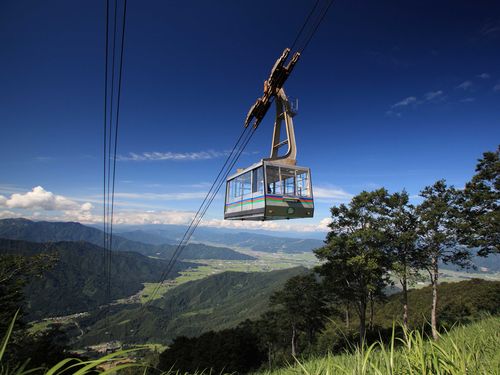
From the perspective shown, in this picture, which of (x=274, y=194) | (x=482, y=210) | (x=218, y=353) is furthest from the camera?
(x=218, y=353)

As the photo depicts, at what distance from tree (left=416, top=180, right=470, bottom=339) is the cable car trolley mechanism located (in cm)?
1525

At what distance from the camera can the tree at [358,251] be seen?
19.7m

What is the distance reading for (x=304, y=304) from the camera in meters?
37.2

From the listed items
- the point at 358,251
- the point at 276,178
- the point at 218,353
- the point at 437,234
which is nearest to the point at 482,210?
the point at 437,234

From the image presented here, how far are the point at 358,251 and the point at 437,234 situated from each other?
6758mm

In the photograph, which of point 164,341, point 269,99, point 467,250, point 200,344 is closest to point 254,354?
point 200,344

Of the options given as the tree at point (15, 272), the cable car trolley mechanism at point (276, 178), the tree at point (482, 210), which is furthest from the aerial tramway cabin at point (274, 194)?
the tree at point (15, 272)

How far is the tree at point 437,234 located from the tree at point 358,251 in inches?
132

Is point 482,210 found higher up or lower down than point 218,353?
higher up

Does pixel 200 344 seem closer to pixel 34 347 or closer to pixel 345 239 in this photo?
pixel 34 347

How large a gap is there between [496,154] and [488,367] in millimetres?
23234

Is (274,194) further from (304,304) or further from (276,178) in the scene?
(304,304)

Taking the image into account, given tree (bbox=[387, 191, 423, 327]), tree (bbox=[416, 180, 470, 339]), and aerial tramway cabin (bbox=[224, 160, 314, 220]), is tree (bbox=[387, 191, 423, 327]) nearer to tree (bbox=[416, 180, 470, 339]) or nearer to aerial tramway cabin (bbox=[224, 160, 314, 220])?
tree (bbox=[416, 180, 470, 339])

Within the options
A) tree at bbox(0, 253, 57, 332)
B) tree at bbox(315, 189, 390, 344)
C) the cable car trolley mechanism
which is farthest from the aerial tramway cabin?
tree at bbox(0, 253, 57, 332)
